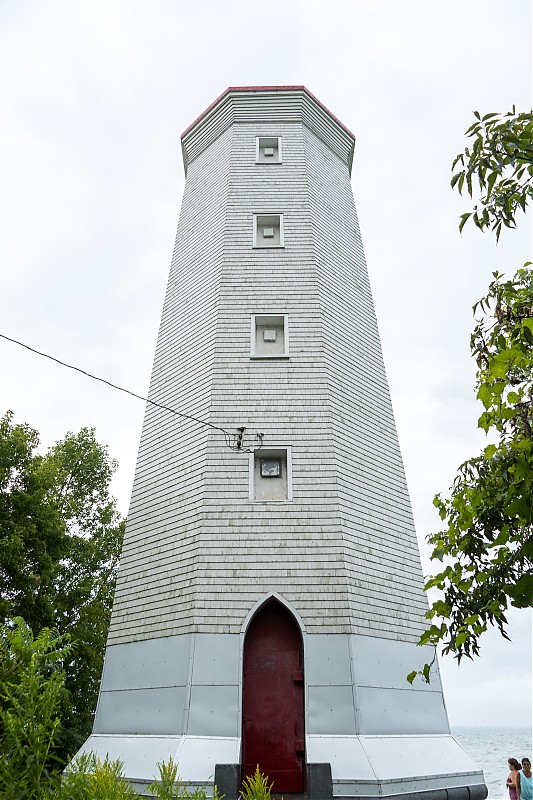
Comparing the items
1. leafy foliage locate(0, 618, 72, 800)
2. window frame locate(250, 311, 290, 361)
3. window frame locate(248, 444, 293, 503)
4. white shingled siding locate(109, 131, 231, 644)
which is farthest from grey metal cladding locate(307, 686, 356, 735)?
leafy foliage locate(0, 618, 72, 800)

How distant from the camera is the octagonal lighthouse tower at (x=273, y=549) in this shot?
26.3 feet

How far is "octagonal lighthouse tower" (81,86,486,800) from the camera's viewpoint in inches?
316

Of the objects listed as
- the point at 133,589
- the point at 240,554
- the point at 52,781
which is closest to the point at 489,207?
the point at 52,781

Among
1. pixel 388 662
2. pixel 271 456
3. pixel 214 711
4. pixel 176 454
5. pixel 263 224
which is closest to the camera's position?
pixel 214 711

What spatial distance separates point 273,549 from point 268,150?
955 cm

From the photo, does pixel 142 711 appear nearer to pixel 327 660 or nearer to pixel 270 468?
pixel 327 660

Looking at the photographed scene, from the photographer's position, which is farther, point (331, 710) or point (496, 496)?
point (331, 710)

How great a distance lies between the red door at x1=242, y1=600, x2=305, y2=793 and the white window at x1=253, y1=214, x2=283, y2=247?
7.15m

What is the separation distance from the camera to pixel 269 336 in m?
11.2

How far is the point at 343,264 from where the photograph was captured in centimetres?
1295

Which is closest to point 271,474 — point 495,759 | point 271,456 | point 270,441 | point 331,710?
point 271,456

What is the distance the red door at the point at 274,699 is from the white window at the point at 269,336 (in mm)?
4370

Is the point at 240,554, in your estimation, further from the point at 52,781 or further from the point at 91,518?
the point at 91,518

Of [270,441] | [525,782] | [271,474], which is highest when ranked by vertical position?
[270,441]
